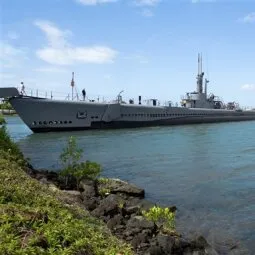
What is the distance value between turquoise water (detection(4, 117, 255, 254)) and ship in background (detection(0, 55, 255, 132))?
17.6 metres

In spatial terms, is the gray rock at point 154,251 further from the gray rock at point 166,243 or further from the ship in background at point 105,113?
the ship in background at point 105,113

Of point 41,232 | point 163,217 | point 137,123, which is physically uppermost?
point 41,232

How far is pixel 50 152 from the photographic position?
1337 inches

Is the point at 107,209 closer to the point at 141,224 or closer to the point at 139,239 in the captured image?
the point at 141,224

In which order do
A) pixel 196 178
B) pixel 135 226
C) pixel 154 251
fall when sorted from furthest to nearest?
pixel 196 178 < pixel 135 226 < pixel 154 251

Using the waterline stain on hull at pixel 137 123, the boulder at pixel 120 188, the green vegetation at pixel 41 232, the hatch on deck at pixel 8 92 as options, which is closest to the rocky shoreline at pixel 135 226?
the boulder at pixel 120 188

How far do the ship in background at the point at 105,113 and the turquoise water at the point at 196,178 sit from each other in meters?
17.6

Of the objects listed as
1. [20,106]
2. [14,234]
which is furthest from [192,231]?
[20,106]

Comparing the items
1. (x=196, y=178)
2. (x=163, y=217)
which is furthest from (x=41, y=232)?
(x=196, y=178)

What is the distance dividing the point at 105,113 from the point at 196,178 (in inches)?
1697

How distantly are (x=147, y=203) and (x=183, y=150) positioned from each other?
19.0 metres

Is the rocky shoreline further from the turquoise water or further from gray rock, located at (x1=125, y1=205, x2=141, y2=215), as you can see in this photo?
the turquoise water

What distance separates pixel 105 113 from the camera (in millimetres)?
63094

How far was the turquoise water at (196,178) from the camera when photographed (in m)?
12.4
